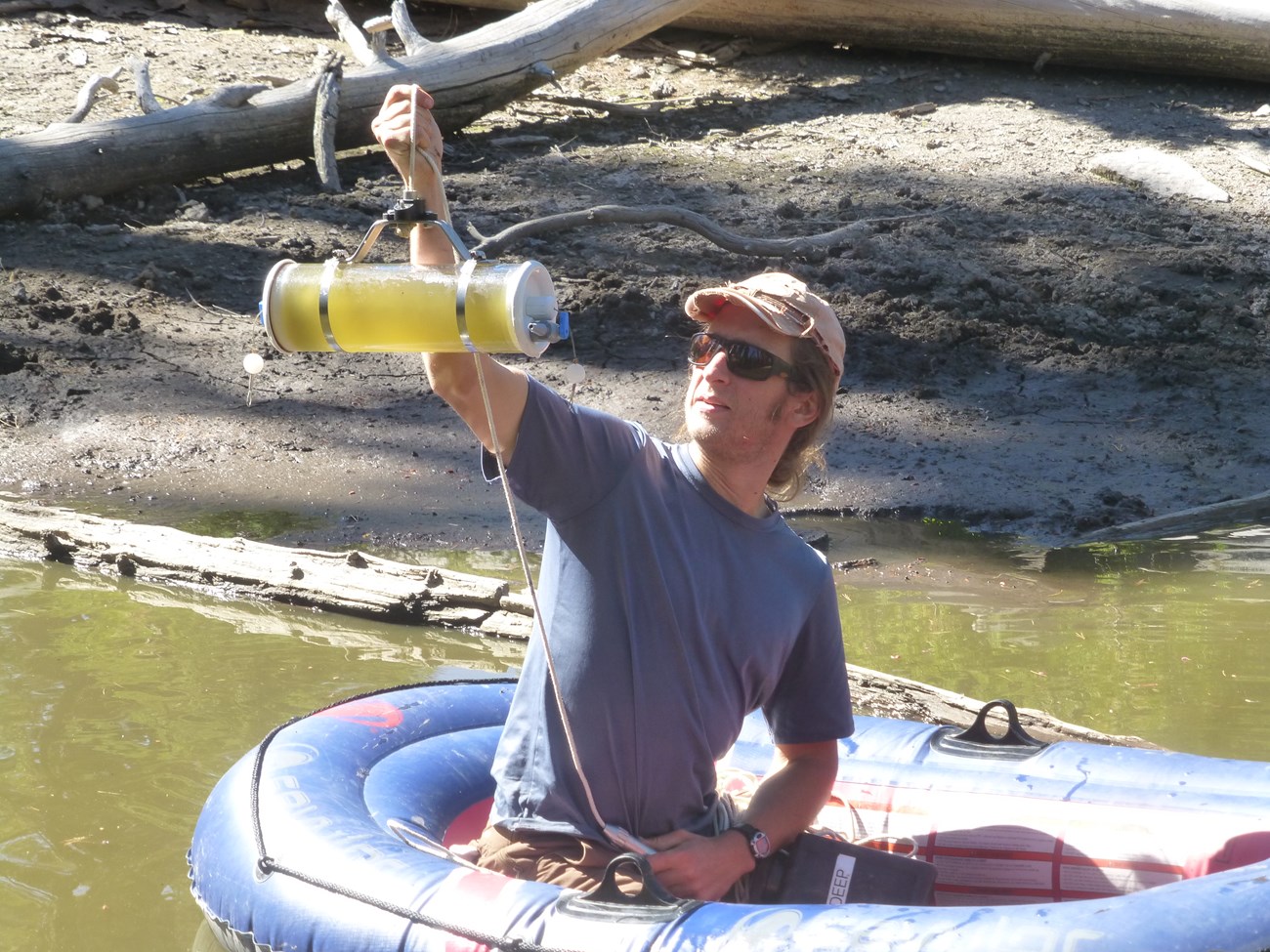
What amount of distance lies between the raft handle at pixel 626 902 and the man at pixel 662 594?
0.32 ft

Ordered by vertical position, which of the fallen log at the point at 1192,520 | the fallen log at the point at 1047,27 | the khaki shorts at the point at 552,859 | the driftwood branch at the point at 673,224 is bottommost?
the fallen log at the point at 1192,520

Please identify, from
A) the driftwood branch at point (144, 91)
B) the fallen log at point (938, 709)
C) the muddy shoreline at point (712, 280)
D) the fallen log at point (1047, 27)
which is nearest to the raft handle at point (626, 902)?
the fallen log at point (938, 709)

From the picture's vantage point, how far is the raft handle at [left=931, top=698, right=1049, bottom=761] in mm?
3918

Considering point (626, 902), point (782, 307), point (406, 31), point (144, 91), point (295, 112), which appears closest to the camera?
point (626, 902)

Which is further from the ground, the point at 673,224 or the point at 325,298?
the point at 325,298

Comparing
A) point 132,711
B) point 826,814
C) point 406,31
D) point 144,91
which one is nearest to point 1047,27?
point 406,31

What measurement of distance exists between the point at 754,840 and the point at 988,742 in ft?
3.73

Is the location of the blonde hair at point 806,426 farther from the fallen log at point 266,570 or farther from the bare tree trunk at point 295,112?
the bare tree trunk at point 295,112

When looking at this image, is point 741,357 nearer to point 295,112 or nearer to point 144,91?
point 295,112

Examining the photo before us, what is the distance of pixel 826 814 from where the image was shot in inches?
150

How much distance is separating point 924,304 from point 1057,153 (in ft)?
9.72

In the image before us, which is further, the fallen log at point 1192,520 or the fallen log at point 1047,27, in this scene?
the fallen log at point 1047,27

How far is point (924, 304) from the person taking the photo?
9086mm

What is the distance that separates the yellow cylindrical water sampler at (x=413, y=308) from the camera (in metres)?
2.60
